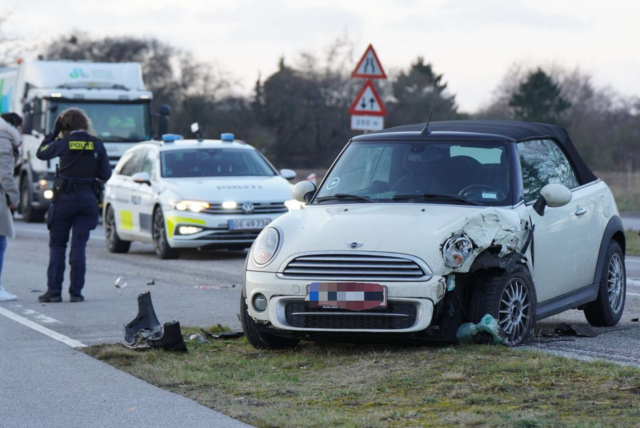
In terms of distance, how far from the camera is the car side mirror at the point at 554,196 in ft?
26.2

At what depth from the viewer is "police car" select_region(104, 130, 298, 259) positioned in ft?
53.6

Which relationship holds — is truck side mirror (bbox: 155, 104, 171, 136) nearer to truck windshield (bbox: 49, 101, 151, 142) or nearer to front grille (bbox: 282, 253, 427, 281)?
truck windshield (bbox: 49, 101, 151, 142)

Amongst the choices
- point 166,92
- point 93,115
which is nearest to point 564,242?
point 93,115

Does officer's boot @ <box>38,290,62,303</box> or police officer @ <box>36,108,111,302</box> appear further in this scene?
officer's boot @ <box>38,290,62,303</box>

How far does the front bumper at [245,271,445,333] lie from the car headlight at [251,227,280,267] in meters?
→ 0.09

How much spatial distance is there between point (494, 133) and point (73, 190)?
465 cm

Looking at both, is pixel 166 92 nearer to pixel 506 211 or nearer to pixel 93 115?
pixel 93 115

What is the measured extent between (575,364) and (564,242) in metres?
1.93

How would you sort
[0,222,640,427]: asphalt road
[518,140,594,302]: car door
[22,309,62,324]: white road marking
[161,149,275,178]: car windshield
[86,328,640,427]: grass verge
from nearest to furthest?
[86,328,640,427]: grass verge → [0,222,640,427]: asphalt road → [518,140,594,302]: car door → [22,309,62,324]: white road marking → [161,149,275,178]: car windshield

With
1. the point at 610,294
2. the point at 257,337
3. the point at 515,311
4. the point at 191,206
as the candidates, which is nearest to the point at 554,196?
the point at 515,311

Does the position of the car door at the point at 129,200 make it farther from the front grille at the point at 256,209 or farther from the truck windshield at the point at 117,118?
the truck windshield at the point at 117,118

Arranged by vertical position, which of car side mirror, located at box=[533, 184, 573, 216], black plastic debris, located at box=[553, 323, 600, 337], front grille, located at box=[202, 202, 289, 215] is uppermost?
car side mirror, located at box=[533, 184, 573, 216]

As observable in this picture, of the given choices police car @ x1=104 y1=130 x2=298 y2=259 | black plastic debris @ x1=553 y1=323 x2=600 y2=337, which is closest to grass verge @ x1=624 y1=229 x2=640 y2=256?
police car @ x1=104 y1=130 x2=298 y2=259

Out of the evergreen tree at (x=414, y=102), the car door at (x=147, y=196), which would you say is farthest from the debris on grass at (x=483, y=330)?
the evergreen tree at (x=414, y=102)
